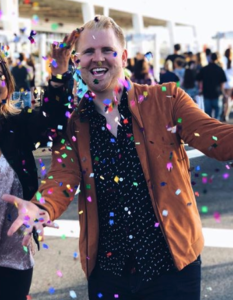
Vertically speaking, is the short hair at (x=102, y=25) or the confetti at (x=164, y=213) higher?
the short hair at (x=102, y=25)

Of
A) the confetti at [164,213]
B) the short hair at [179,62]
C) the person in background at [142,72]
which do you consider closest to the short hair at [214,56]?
the short hair at [179,62]

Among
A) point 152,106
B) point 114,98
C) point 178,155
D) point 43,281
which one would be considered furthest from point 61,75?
point 43,281

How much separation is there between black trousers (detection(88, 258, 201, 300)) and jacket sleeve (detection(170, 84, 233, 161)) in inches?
19.5

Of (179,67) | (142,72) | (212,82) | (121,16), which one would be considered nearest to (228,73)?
(179,67)

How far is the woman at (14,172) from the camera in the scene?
2812 millimetres

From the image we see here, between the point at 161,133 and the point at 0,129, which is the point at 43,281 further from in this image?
the point at 161,133

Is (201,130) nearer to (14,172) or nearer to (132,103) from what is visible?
(132,103)

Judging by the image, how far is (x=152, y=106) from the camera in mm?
2615

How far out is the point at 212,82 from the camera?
1412 cm

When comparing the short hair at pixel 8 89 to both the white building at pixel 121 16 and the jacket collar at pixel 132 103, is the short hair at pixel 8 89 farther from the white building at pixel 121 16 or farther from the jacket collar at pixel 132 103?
the white building at pixel 121 16

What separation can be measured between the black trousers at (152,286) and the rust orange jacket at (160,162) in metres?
0.06

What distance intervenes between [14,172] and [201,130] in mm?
906

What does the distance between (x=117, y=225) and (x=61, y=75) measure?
0.70 metres

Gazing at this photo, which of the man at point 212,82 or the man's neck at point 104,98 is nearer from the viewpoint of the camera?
the man's neck at point 104,98
